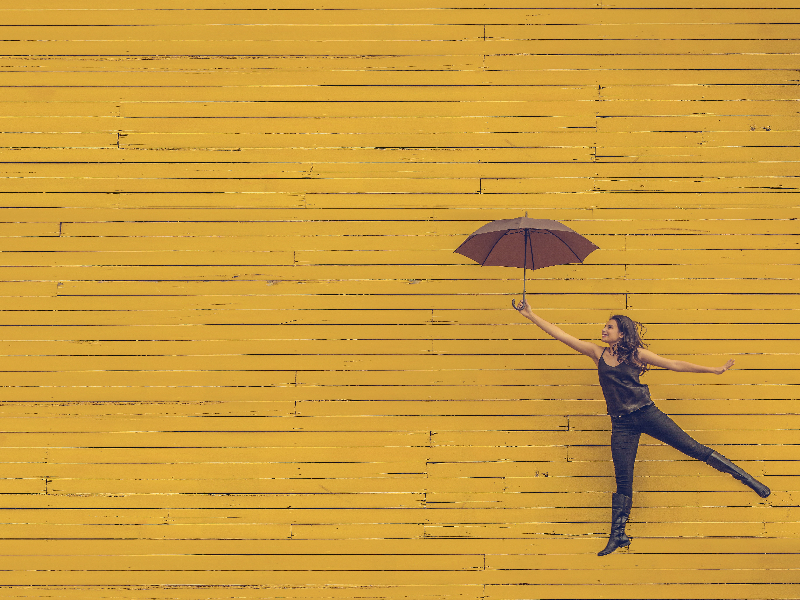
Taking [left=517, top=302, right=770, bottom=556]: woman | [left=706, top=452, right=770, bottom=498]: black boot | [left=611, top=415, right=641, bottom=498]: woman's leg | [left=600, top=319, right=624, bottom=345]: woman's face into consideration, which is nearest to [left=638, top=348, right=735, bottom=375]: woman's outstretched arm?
[left=517, top=302, right=770, bottom=556]: woman

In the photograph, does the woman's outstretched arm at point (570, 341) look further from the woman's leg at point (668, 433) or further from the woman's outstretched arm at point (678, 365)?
the woman's leg at point (668, 433)

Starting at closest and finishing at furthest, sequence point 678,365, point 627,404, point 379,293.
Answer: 1. point 678,365
2. point 627,404
3. point 379,293

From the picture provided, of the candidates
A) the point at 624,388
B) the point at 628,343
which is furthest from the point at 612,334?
the point at 624,388

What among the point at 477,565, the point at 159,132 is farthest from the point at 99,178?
the point at 477,565

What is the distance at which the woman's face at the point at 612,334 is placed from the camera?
4.40m

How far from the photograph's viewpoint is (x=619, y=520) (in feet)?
15.0

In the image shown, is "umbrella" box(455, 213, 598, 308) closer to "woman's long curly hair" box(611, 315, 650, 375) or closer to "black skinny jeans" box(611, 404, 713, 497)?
"woman's long curly hair" box(611, 315, 650, 375)

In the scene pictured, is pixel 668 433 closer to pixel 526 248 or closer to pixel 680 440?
pixel 680 440

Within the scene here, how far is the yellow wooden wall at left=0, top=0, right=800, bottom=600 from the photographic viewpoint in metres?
4.82

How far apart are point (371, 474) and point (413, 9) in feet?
12.7

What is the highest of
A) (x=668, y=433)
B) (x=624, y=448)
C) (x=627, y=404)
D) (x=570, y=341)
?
(x=570, y=341)

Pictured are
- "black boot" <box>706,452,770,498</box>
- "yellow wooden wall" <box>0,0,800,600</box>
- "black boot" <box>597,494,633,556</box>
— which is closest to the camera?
"black boot" <box>706,452,770,498</box>

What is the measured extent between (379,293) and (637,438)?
2.32m

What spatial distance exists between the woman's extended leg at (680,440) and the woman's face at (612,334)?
1.95ft
